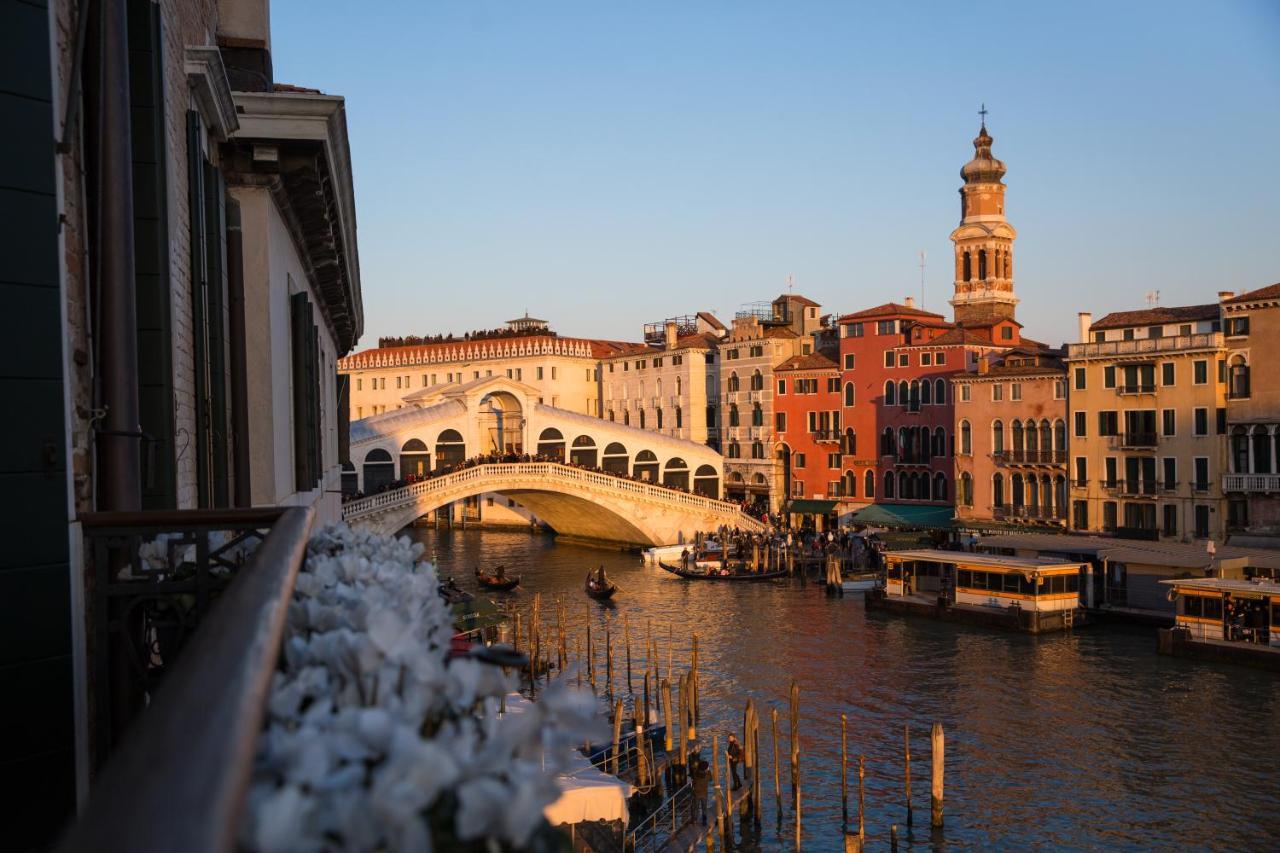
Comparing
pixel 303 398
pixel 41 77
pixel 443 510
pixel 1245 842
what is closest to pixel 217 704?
pixel 41 77

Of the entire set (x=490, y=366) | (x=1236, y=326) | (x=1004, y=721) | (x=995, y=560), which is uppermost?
(x=490, y=366)

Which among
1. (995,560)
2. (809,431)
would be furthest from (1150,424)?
(809,431)

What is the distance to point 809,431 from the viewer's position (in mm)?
39750

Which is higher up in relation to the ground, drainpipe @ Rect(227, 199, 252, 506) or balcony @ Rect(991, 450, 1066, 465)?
drainpipe @ Rect(227, 199, 252, 506)

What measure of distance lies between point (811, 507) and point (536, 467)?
9.77 meters

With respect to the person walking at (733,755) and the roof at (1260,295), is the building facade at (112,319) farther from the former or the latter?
the roof at (1260,295)

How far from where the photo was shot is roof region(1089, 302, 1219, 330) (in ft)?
91.5

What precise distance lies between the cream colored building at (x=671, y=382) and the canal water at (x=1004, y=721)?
1988cm

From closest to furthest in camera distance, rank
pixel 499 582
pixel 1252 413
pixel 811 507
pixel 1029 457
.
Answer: pixel 1252 413 → pixel 499 582 → pixel 1029 457 → pixel 811 507

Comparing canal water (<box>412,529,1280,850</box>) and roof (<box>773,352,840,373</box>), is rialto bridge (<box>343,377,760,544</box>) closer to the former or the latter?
roof (<box>773,352,840,373</box>)

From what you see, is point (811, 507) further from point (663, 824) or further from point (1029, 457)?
point (663, 824)

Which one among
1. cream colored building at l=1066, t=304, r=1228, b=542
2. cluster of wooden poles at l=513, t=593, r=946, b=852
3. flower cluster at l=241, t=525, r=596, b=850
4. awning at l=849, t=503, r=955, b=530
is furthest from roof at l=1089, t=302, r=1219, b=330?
flower cluster at l=241, t=525, r=596, b=850

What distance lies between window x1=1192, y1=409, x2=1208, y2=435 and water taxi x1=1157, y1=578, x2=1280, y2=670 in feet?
25.5

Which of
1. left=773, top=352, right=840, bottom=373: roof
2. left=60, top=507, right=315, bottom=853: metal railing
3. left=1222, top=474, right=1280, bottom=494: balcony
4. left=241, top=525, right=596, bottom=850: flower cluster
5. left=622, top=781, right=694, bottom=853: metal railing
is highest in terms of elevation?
left=773, top=352, right=840, bottom=373: roof
